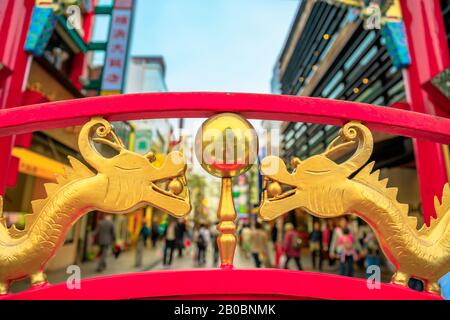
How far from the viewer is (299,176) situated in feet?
2.99

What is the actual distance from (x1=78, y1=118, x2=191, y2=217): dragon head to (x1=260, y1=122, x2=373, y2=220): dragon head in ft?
0.82

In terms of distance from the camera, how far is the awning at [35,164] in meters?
5.64

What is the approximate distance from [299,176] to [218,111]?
1.09 ft

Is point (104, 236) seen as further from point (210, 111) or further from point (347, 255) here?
point (210, 111)

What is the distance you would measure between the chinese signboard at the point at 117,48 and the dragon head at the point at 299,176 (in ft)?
19.6

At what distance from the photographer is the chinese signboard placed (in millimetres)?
6273

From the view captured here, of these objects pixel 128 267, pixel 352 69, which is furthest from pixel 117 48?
pixel 352 69

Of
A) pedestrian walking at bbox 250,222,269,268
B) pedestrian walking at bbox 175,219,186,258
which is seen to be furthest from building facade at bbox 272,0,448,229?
pedestrian walking at bbox 175,219,186,258

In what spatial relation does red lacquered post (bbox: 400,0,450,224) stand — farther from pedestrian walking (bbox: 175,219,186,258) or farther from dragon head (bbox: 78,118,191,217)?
pedestrian walking (bbox: 175,219,186,258)

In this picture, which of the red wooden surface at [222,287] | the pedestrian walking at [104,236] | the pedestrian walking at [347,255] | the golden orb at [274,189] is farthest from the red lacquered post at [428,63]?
the pedestrian walking at [104,236]

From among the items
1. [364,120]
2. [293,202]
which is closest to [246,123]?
[293,202]

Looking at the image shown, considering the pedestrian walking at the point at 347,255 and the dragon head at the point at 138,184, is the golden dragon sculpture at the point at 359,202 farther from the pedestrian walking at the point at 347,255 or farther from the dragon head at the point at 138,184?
the pedestrian walking at the point at 347,255

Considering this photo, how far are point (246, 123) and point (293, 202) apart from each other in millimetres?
286

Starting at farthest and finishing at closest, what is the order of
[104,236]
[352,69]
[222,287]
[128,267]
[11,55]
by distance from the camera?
1. [352,69]
2. [128,267]
3. [104,236]
4. [11,55]
5. [222,287]
